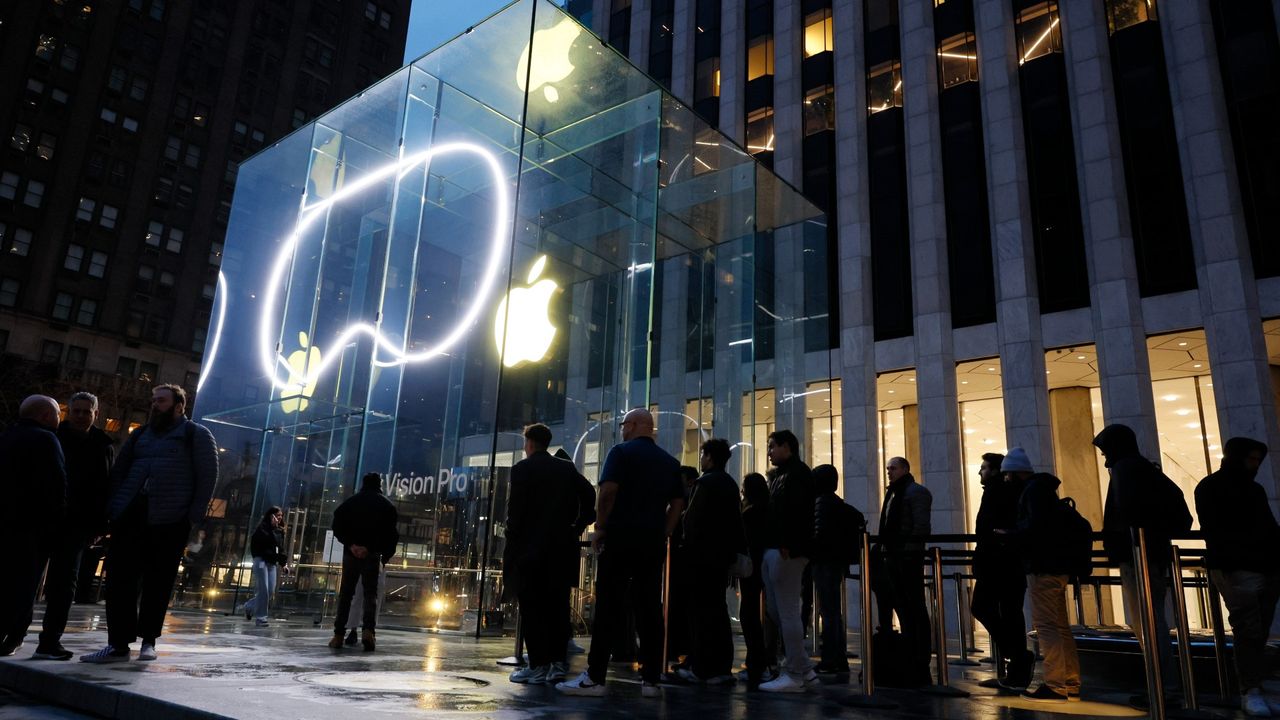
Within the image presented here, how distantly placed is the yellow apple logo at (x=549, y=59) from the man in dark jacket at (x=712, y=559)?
19.6ft

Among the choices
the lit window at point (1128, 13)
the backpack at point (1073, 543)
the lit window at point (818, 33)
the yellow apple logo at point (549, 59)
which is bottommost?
the backpack at point (1073, 543)

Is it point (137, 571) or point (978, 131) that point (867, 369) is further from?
point (137, 571)

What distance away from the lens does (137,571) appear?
17.4 feet

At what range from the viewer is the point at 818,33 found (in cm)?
2489

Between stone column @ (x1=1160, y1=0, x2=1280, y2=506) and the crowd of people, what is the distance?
1215cm

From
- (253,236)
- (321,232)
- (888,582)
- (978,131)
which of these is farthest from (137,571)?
(978,131)

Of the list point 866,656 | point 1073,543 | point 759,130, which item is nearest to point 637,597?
point 866,656

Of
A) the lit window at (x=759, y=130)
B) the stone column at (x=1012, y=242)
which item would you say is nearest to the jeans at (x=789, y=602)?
the stone column at (x=1012, y=242)

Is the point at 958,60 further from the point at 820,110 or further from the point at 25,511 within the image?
the point at 25,511

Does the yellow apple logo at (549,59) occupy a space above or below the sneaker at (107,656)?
above

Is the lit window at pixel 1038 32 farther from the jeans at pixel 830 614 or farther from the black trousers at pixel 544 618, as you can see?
the black trousers at pixel 544 618

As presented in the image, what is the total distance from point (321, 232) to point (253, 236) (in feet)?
7.76

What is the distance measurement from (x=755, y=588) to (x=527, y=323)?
4840 millimetres

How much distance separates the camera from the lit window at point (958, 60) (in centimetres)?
2122
